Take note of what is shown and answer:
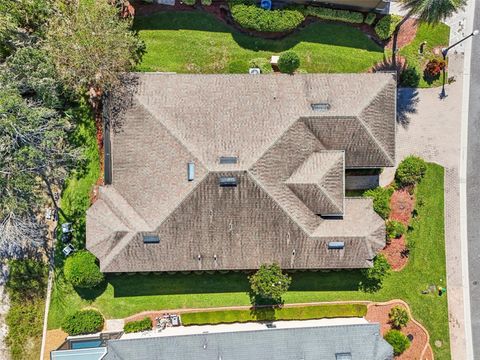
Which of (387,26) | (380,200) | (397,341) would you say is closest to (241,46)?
(387,26)

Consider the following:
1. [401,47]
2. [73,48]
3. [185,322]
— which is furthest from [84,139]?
[401,47]

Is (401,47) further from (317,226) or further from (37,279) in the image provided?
(37,279)

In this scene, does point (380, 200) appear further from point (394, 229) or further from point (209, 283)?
point (209, 283)

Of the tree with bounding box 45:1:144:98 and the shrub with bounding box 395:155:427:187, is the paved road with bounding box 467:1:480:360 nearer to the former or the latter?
the shrub with bounding box 395:155:427:187

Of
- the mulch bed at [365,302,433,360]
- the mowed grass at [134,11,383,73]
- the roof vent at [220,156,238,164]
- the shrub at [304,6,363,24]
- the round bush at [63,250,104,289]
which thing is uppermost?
the shrub at [304,6,363,24]

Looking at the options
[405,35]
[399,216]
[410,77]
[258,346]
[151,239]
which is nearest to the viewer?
[151,239]

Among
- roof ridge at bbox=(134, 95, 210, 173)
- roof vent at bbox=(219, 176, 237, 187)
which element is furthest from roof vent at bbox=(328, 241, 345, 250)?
roof ridge at bbox=(134, 95, 210, 173)

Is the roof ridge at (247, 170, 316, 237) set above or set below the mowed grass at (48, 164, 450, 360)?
above
